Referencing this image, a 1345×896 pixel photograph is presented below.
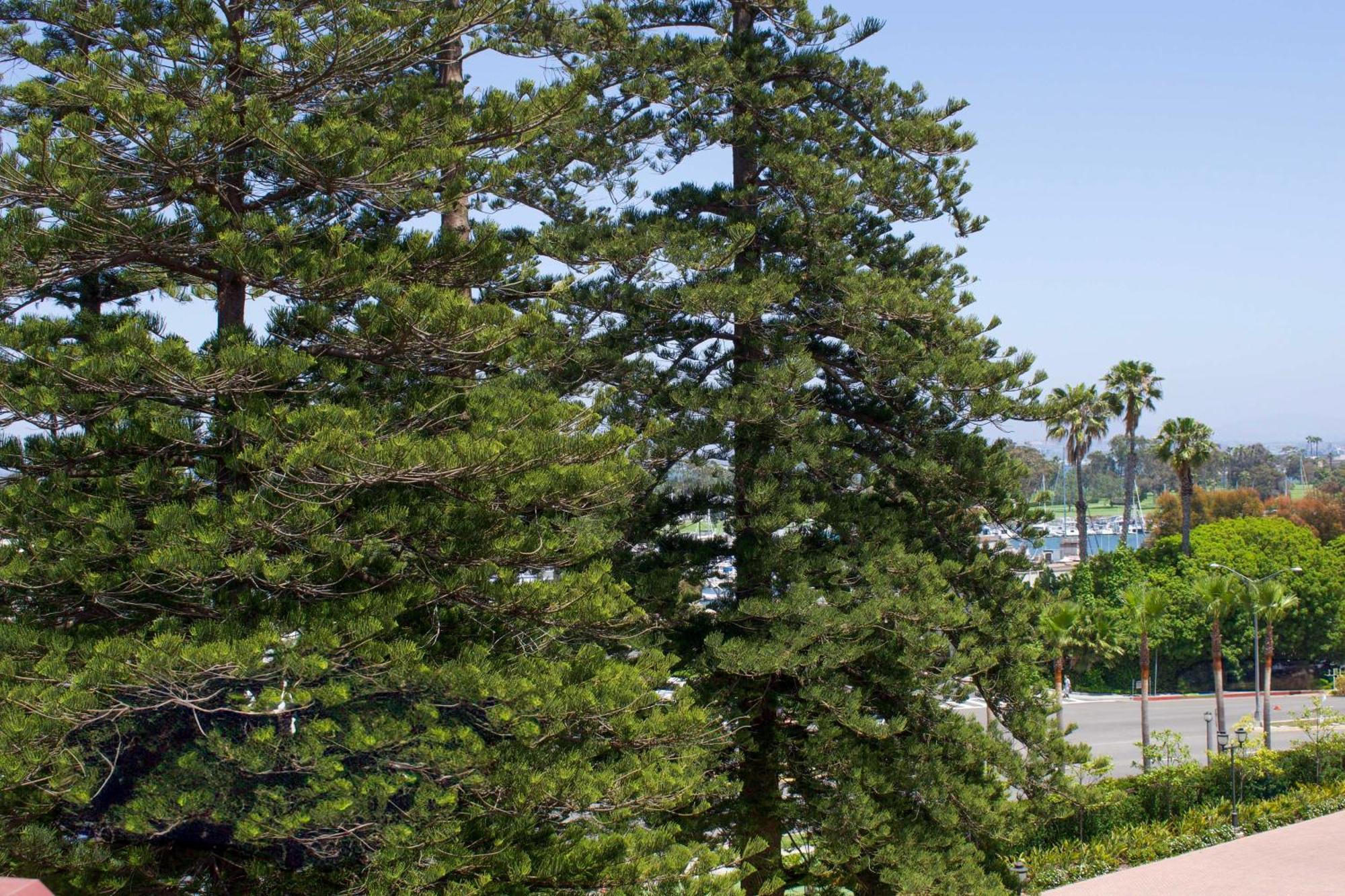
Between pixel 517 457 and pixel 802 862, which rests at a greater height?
pixel 517 457

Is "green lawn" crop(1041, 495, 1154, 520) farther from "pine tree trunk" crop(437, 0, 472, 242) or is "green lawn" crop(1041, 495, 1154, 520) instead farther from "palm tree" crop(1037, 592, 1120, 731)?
"pine tree trunk" crop(437, 0, 472, 242)

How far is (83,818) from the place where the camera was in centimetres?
644

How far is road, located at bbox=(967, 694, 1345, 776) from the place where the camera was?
29297 mm

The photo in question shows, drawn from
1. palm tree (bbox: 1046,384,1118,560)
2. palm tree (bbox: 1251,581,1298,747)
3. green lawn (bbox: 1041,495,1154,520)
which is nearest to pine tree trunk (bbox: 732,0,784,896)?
palm tree (bbox: 1251,581,1298,747)

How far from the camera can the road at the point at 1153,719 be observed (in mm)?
29297

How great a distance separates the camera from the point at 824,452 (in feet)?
34.3

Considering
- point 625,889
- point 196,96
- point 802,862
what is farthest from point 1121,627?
point 196,96

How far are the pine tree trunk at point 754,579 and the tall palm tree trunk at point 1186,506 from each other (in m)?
33.6

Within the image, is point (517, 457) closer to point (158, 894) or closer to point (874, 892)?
point (158, 894)

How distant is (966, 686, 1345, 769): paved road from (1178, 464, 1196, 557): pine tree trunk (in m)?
5.29

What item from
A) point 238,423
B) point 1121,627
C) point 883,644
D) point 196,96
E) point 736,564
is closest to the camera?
point 238,423

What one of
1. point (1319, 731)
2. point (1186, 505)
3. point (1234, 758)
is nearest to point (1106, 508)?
point (1186, 505)

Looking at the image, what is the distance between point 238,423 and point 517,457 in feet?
5.27

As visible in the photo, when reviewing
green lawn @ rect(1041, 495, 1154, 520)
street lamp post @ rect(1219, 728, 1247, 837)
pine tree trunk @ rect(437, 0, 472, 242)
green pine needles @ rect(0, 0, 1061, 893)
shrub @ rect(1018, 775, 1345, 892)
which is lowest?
shrub @ rect(1018, 775, 1345, 892)
